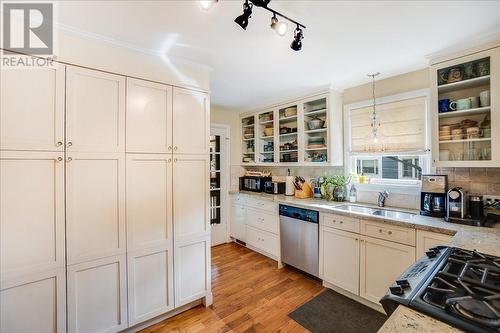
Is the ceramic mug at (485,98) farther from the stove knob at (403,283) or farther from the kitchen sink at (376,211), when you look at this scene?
the stove knob at (403,283)

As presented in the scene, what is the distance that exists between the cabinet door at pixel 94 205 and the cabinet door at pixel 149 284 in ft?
0.70

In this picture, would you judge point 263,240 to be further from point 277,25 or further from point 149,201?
point 277,25

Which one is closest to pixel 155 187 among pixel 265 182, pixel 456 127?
pixel 265 182

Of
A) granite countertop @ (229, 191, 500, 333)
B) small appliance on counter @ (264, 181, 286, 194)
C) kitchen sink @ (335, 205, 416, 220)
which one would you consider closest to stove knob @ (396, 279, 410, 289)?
granite countertop @ (229, 191, 500, 333)

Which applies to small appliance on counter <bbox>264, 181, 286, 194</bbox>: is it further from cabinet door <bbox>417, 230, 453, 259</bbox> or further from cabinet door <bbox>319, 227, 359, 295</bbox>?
cabinet door <bbox>417, 230, 453, 259</bbox>

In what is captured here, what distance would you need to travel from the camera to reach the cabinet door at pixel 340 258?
2.40m

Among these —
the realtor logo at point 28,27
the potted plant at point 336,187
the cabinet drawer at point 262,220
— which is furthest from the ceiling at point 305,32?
the cabinet drawer at point 262,220

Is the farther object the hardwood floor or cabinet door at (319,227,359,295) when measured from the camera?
cabinet door at (319,227,359,295)

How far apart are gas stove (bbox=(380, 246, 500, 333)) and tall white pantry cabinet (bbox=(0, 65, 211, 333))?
73.4 inches

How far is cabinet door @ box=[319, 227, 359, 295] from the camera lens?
7.88 ft

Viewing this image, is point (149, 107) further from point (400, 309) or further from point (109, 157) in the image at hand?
point (400, 309)

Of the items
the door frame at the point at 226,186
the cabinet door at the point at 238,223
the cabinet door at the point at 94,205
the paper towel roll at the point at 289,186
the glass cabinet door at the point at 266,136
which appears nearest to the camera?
the cabinet door at the point at 94,205

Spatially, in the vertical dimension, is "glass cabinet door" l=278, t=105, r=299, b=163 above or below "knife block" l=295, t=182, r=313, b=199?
above

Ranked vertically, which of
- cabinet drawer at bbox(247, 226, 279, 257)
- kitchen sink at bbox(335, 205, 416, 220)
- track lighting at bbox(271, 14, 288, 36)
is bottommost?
cabinet drawer at bbox(247, 226, 279, 257)
